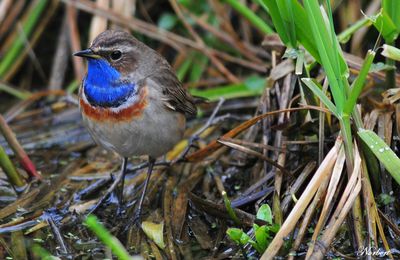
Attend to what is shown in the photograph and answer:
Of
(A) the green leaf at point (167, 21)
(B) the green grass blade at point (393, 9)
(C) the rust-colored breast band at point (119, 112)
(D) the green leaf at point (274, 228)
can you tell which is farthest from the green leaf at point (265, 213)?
(A) the green leaf at point (167, 21)

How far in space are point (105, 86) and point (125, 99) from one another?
165 millimetres

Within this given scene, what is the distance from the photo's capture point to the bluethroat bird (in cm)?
479

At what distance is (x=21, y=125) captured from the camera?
6.73 metres

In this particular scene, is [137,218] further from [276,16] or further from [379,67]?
[379,67]

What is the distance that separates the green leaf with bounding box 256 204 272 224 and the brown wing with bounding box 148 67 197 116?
110cm

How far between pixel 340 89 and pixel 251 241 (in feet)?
3.30

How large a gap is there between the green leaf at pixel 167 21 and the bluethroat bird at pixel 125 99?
209cm

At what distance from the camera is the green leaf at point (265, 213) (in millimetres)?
4359

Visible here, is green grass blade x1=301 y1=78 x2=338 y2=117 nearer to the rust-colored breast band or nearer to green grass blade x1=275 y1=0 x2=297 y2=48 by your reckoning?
green grass blade x1=275 y1=0 x2=297 y2=48

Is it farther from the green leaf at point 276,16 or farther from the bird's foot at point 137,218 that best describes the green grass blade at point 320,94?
the bird's foot at point 137,218

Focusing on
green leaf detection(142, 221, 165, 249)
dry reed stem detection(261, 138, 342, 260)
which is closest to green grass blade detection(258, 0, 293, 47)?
dry reed stem detection(261, 138, 342, 260)

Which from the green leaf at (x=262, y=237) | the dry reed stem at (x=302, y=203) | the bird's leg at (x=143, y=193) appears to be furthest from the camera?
the bird's leg at (x=143, y=193)

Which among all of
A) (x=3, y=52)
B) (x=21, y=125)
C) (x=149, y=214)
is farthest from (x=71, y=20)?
(x=149, y=214)

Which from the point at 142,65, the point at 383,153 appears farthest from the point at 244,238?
the point at 142,65
